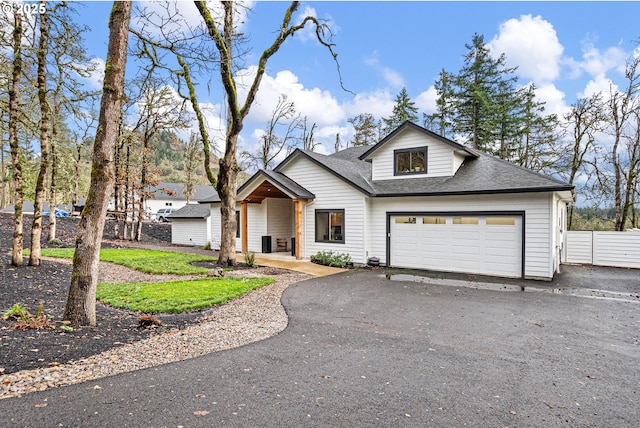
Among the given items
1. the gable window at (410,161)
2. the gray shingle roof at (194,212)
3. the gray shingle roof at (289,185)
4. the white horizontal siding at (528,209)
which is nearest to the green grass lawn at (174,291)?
the gray shingle roof at (289,185)

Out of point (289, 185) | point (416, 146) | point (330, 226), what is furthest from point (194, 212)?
point (416, 146)

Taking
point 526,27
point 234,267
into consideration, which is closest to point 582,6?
point 526,27

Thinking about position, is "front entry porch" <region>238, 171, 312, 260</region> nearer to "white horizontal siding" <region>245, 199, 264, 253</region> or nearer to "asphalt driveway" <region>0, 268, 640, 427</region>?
"white horizontal siding" <region>245, 199, 264, 253</region>

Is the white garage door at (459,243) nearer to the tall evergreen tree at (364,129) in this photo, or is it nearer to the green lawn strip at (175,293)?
the green lawn strip at (175,293)

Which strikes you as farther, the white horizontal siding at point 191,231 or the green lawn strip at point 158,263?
the white horizontal siding at point 191,231

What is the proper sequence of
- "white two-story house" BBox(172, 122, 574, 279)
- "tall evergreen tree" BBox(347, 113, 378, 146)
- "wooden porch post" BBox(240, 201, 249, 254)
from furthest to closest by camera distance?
1. "tall evergreen tree" BBox(347, 113, 378, 146)
2. "wooden porch post" BBox(240, 201, 249, 254)
3. "white two-story house" BBox(172, 122, 574, 279)

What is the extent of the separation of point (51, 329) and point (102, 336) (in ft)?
2.34

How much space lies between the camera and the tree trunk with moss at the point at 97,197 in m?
5.05

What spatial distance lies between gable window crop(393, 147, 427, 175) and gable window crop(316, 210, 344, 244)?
2.89 meters

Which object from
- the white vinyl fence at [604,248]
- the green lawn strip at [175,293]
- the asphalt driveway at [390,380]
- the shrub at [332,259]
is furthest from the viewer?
the shrub at [332,259]

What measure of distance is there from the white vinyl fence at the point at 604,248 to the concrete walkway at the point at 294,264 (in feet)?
32.9

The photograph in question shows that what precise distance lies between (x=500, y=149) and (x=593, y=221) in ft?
25.0

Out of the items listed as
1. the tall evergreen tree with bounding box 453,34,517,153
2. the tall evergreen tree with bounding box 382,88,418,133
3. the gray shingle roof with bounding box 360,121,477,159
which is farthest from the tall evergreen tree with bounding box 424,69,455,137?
the gray shingle roof with bounding box 360,121,477,159

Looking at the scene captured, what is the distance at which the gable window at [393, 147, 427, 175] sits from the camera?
1286 centimetres
